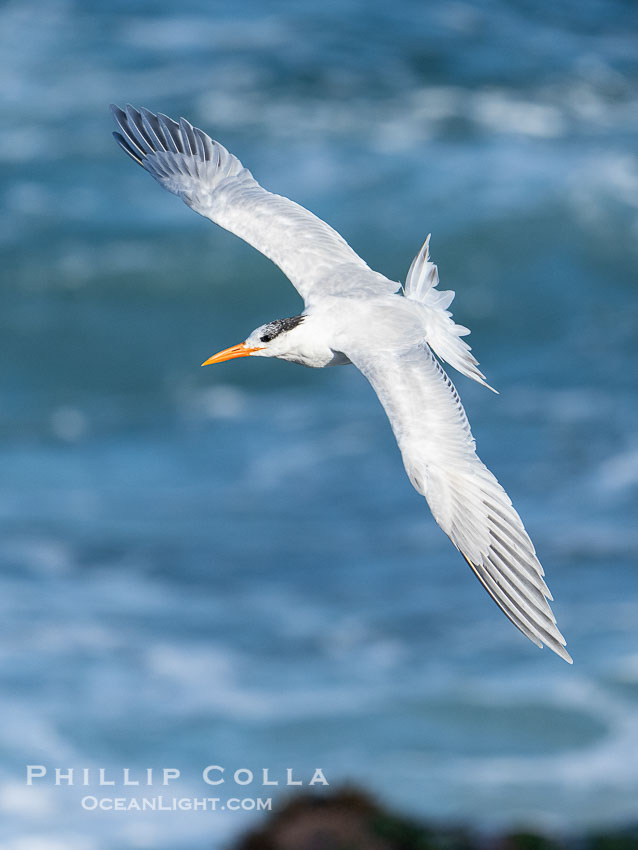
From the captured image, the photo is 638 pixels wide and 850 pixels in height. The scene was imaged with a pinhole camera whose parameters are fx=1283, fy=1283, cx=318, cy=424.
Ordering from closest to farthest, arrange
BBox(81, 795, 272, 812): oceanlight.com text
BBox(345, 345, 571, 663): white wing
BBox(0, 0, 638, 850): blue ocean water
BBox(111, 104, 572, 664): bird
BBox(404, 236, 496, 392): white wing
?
BBox(345, 345, 571, 663): white wing < BBox(111, 104, 572, 664): bird < BBox(404, 236, 496, 392): white wing < BBox(81, 795, 272, 812): oceanlight.com text < BBox(0, 0, 638, 850): blue ocean water

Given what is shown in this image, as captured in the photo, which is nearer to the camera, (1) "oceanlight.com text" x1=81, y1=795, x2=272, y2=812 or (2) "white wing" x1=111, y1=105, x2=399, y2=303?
(2) "white wing" x1=111, y1=105, x2=399, y2=303

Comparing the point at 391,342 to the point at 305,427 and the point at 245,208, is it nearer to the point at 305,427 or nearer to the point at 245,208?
the point at 245,208

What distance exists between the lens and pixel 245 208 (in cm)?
745

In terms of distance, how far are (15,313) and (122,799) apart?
9.24 meters

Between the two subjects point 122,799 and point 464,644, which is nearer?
point 122,799

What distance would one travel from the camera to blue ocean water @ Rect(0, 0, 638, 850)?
10.8 metres

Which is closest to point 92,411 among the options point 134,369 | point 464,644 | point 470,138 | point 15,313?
point 134,369

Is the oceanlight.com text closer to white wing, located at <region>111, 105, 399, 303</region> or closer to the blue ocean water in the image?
the blue ocean water

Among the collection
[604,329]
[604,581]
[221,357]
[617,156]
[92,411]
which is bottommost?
[221,357]

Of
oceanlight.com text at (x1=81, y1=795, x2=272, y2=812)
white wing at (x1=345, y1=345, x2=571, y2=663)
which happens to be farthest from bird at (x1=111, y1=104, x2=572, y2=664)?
oceanlight.com text at (x1=81, y1=795, x2=272, y2=812)

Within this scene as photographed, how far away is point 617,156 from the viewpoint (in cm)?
2047

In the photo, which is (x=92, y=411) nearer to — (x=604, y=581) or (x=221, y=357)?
(x=604, y=581)

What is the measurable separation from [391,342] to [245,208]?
69.2 inches

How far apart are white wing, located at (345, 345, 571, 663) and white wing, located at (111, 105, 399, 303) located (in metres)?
1.00
